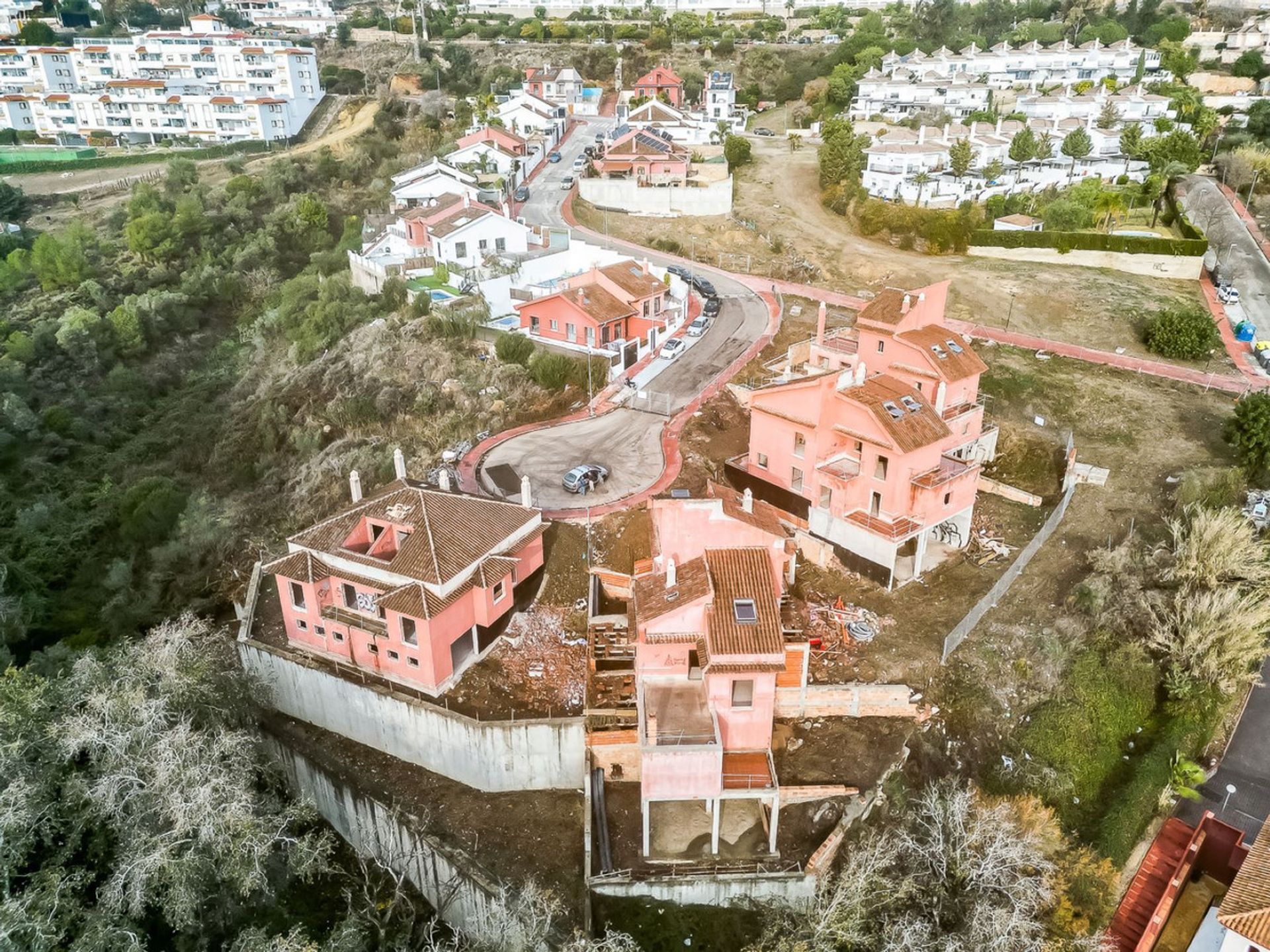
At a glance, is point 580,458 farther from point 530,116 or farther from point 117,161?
point 117,161

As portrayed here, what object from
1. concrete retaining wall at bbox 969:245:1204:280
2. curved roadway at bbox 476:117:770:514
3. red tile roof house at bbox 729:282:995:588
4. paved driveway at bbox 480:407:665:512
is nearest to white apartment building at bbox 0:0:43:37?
curved roadway at bbox 476:117:770:514

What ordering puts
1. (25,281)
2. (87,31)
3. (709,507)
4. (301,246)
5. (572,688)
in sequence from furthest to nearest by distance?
(87,31) → (301,246) → (25,281) → (572,688) → (709,507)

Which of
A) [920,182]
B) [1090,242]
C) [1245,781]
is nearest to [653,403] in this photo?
[1245,781]

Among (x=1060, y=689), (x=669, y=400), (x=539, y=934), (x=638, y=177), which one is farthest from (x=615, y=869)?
(x=638, y=177)

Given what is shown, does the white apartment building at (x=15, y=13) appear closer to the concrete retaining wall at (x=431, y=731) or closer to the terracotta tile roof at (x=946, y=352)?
the concrete retaining wall at (x=431, y=731)

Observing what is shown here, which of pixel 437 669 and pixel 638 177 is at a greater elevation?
pixel 638 177

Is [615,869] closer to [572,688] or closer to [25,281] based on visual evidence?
[572,688]
